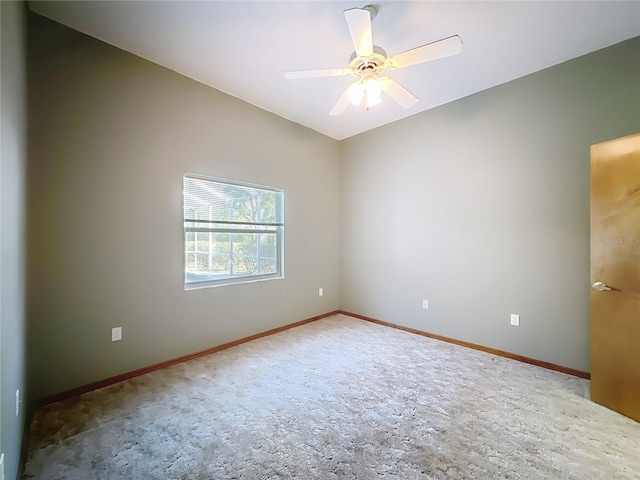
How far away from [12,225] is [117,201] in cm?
106

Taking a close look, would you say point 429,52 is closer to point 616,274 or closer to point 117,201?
point 616,274

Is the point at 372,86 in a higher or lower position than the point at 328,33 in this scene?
lower

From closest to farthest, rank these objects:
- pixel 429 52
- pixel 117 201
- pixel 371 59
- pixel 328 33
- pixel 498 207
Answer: pixel 429 52
pixel 371 59
pixel 328 33
pixel 117 201
pixel 498 207

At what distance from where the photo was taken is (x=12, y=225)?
1.51m

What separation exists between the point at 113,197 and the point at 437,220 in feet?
11.3

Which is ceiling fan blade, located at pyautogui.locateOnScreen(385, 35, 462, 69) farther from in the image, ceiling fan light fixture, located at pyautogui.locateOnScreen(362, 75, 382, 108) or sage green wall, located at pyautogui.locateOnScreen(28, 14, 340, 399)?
sage green wall, located at pyautogui.locateOnScreen(28, 14, 340, 399)

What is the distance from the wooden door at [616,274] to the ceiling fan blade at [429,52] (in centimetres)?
143

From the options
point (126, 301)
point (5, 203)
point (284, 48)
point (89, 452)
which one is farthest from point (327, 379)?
point (284, 48)

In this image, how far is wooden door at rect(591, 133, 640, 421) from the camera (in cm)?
201

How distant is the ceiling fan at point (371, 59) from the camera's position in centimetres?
178

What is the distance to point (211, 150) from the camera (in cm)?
318

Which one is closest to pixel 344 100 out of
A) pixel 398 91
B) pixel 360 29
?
pixel 398 91

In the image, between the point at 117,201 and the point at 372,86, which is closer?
the point at 372,86

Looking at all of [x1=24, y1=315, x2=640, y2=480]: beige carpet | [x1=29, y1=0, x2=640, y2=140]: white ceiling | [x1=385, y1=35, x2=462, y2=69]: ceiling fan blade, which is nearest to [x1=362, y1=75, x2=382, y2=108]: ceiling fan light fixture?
[x1=385, y1=35, x2=462, y2=69]: ceiling fan blade
